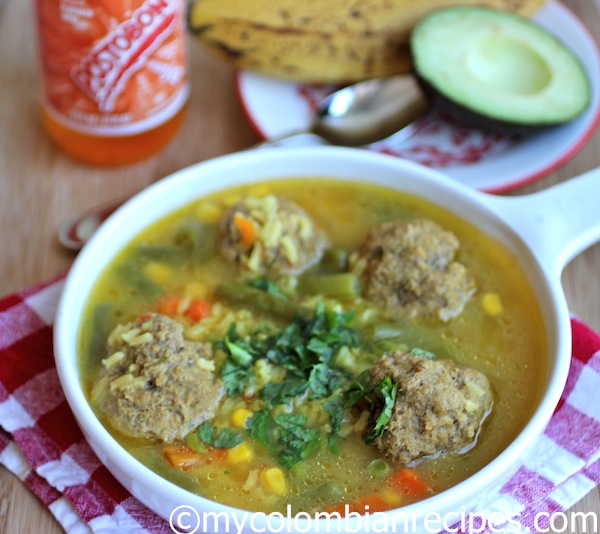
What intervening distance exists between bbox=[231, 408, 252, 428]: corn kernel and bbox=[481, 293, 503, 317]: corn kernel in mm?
855

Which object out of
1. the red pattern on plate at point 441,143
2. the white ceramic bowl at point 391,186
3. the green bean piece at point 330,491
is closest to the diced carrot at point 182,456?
the white ceramic bowl at point 391,186

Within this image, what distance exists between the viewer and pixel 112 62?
328 centimetres

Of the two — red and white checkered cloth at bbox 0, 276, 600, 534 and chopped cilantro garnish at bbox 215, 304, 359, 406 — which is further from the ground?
chopped cilantro garnish at bbox 215, 304, 359, 406

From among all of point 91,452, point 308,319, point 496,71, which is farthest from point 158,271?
point 496,71

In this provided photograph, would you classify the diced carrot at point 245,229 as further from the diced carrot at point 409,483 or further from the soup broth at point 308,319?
the diced carrot at point 409,483

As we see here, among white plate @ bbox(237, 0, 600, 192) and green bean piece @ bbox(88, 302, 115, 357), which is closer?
green bean piece @ bbox(88, 302, 115, 357)

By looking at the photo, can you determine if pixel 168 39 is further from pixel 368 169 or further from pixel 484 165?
pixel 484 165

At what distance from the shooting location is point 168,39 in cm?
332

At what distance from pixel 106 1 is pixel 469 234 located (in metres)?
1.55

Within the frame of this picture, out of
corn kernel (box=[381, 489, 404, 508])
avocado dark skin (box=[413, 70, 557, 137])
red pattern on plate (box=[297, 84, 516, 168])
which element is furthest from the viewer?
red pattern on plate (box=[297, 84, 516, 168])

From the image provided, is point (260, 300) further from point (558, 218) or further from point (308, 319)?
point (558, 218)

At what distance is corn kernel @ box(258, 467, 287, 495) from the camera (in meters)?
2.31

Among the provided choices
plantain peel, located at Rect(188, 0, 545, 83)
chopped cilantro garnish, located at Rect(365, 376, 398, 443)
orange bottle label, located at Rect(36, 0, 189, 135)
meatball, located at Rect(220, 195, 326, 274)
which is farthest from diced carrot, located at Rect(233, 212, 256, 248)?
plantain peel, located at Rect(188, 0, 545, 83)

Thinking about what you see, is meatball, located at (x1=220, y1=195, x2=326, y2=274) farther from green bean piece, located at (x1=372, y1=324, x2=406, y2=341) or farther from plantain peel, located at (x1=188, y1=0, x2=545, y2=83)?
plantain peel, located at (x1=188, y1=0, x2=545, y2=83)
